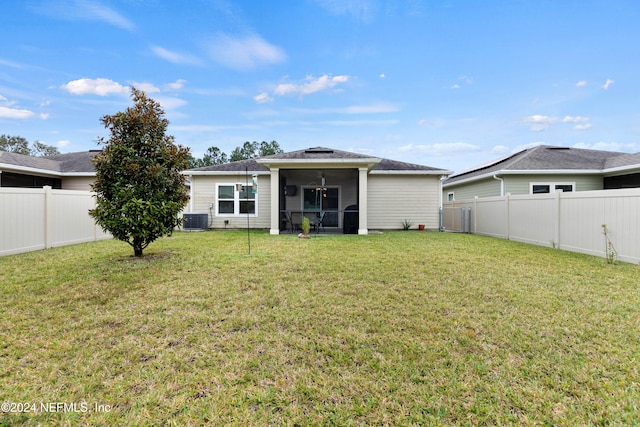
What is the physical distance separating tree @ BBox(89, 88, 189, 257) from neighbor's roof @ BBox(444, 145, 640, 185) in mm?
13165

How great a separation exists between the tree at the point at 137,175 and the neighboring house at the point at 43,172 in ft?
29.0

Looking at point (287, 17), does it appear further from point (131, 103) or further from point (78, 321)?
Result: point (78, 321)

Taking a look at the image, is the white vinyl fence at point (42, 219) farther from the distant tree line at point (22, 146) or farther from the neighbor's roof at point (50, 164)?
the distant tree line at point (22, 146)

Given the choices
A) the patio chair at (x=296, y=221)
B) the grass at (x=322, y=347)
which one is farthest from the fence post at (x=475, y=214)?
the patio chair at (x=296, y=221)

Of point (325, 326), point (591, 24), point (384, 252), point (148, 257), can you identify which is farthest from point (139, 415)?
point (591, 24)

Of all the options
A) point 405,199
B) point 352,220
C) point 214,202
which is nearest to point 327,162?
point 352,220

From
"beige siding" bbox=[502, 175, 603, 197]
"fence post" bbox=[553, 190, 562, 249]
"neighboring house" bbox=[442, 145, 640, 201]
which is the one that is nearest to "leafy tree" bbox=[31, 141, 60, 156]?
"neighboring house" bbox=[442, 145, 640, 201]

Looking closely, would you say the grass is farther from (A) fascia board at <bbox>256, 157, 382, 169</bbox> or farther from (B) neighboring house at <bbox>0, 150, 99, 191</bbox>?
(B) neighboring house at <bbox>0, 150, 99, 191</bbox>

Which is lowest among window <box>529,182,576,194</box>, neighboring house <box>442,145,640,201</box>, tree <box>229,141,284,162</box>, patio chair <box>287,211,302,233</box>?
patio chair <box>287,211,302,233</box>

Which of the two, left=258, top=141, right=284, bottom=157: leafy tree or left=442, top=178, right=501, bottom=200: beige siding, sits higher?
left=258, top=141, right=284, bottom=157: leafy tree

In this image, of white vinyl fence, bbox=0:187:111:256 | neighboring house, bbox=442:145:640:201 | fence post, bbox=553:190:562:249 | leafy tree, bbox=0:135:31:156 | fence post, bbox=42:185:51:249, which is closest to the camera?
white vinyl fence, bbox=0:187:111:256

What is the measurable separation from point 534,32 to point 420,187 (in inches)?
260

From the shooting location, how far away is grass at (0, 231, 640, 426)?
5.70 feet

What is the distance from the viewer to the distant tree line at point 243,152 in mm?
39031
